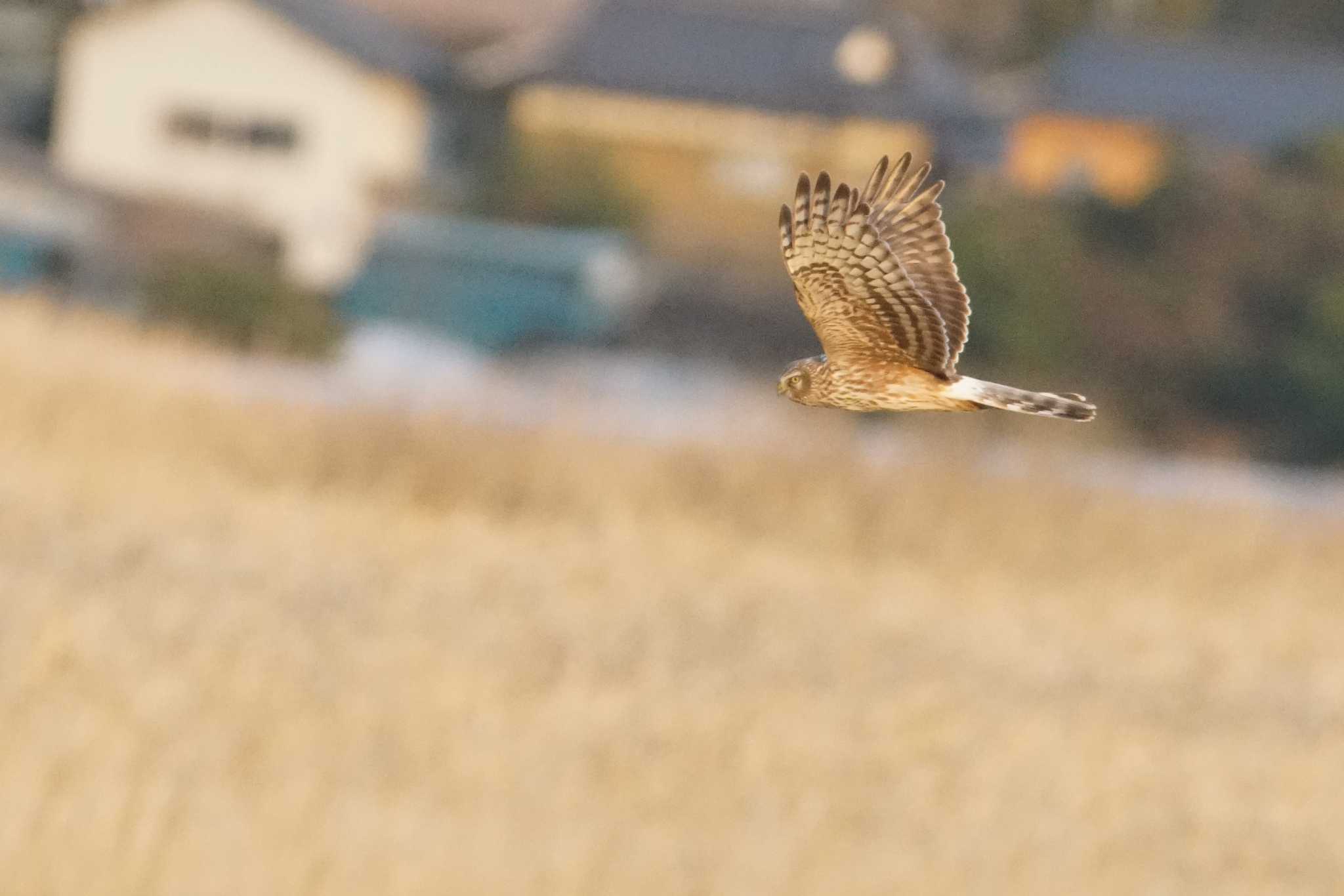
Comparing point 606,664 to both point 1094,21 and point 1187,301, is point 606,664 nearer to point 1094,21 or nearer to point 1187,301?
point 1187,301

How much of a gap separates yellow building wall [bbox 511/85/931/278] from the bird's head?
2699 centimetres

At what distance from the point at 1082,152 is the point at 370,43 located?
1238 centimetres

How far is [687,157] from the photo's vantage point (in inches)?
1276

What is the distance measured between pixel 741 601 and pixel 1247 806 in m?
4.02

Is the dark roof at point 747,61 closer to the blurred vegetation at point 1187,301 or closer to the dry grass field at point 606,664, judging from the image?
the blurred vegetation at point 1187,301

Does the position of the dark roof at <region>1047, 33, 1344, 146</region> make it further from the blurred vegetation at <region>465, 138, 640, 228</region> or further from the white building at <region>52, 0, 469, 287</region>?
the white building at <region>52, 0, 469, 287</region>

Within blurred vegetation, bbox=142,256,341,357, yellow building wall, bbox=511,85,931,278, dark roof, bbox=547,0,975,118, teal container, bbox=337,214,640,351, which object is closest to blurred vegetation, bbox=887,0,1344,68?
dark roof, bbox=547,0,975,118

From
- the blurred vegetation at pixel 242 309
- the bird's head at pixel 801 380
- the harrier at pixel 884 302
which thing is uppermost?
the harrier at pixel 884 302

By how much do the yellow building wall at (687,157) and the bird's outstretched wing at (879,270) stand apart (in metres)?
26.7

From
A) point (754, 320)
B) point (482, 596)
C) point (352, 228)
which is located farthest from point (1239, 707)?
point (352, 228)

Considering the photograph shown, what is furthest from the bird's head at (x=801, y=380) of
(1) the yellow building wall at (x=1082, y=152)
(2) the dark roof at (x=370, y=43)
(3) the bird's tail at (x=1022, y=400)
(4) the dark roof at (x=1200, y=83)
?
(4) the dark roof at (x=1200, y=83)

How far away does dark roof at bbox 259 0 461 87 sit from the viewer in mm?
31609

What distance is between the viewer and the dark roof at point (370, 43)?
104 ft

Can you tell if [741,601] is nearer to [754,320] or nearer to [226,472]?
[226,472]
